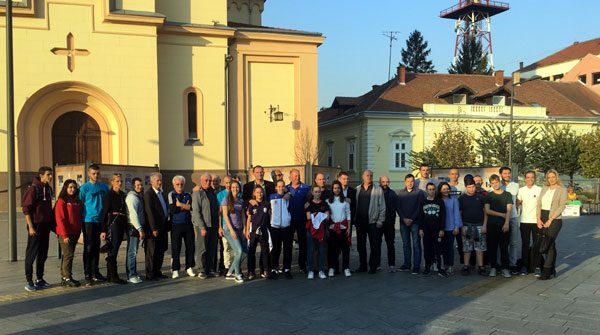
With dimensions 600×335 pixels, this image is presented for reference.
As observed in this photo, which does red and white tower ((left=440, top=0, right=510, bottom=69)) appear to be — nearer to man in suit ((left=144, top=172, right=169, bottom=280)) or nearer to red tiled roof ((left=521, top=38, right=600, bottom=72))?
red tiled roof ((left=521, top=38, right=600, bottom=72))

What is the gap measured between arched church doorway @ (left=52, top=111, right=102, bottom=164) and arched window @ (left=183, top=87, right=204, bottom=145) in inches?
146

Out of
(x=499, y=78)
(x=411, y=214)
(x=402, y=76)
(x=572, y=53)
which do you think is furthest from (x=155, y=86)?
(x=572, y=53)

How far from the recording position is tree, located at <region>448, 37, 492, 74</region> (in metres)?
61.1

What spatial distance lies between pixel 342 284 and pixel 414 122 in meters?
30.2

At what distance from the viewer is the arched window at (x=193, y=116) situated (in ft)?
76.8

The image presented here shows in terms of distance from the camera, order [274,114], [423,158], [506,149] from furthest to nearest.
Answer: [423,158] < [506,149] < [274,114]

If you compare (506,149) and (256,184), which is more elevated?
(506,149)

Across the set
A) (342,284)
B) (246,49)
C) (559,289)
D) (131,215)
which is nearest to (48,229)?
(131,215)

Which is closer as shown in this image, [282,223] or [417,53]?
[282,223]

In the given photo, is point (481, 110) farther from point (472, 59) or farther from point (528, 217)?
point (528, 217)

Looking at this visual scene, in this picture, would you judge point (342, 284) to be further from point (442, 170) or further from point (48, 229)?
point (442, 170)

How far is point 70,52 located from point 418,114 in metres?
24.1

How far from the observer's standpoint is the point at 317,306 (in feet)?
23.3

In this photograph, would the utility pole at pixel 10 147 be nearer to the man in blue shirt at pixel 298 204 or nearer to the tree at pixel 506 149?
the man in blue shirt at pixel 298 204
